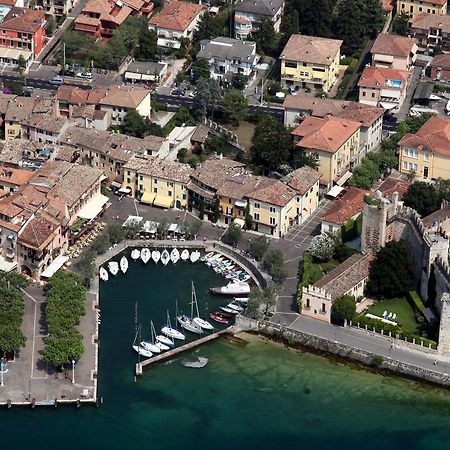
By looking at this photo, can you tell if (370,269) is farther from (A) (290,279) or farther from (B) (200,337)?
(B) (200,337)

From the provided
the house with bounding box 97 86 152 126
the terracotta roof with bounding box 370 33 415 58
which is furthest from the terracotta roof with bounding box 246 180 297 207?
the terracotta roof with bounding box 370 33 415 58

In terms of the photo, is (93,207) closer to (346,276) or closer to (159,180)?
(159,180)

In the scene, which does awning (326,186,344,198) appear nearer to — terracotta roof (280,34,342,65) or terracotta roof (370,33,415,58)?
terracotta roof (280,34,342,65)

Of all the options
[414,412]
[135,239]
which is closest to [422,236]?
[414,412]

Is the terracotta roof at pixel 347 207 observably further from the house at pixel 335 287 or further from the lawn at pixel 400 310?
the lawn at pixel 400 310

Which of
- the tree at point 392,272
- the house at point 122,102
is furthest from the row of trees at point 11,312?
the house at point 122,102

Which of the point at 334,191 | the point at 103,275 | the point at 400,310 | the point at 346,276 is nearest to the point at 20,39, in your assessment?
the point at 334,191
